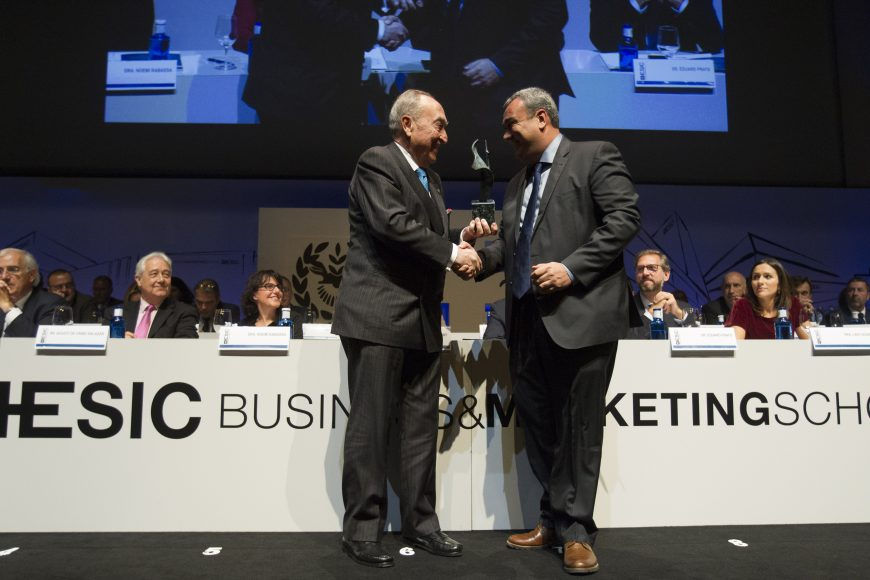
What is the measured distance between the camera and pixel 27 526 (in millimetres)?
2496

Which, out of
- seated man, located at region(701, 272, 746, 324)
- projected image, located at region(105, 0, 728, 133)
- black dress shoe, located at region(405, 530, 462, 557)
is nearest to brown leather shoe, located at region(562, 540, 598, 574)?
black dress shoe, located at region(405, 530, 462, 557)

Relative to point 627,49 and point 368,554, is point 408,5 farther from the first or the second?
point 368,554

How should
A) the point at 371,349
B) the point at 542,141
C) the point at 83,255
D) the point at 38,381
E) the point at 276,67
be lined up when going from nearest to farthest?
the point at 371,349
the point at 542,141
the point at 38,381
the point at 276,67
the point at 83,255

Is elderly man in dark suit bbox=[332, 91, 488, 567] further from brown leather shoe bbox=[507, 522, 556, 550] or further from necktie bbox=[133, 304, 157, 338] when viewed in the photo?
necktie bbox=[133, 304, 157, 338]

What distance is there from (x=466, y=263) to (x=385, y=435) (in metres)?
0.64

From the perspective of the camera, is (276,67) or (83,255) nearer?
(276,67)

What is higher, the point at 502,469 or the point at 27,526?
the point at 502,469

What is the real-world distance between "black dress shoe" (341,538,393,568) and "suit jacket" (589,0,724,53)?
4949 mm

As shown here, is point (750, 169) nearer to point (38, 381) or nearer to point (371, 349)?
point (371, 349)

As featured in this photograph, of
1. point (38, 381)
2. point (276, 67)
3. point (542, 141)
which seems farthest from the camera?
point (276, 67)

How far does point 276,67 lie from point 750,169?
417cm

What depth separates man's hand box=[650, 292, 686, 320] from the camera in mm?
3422

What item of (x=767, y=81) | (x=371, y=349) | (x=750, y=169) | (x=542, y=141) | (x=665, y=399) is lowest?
(x=665, y=399)

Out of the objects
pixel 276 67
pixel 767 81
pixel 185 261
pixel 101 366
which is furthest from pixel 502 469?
pixel 185 261
